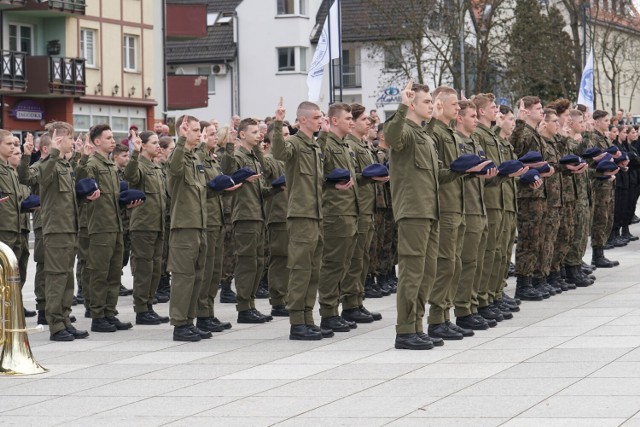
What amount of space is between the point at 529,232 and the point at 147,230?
4421 mm

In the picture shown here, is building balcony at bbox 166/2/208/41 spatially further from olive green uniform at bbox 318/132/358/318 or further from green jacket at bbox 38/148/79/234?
olive green uniform at bbox 318/132/358/318

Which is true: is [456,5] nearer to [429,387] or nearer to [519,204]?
[519,204]

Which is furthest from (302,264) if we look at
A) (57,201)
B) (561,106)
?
(561,106)

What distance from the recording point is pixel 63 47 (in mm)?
47688

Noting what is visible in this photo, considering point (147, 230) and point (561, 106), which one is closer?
point (147, 230)

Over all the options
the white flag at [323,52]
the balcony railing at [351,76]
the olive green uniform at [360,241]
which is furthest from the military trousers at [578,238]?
the balcony railing at [351,76]

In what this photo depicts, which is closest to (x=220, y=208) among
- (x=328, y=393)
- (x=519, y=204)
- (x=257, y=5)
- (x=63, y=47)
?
(x=519, y=204)

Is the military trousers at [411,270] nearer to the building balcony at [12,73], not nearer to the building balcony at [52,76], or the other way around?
the building balcony at [12,73]

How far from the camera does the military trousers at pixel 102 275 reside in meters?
14.9

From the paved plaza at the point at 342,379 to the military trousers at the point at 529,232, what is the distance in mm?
1947

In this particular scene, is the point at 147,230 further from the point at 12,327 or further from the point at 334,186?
the point at 12,327

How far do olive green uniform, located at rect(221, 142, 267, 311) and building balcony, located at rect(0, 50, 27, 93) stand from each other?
29.1 meters

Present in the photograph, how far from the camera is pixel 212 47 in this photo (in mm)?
72875

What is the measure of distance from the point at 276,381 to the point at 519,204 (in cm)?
681
